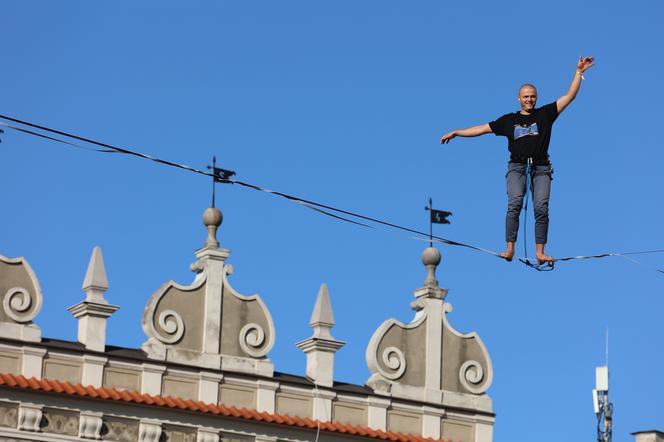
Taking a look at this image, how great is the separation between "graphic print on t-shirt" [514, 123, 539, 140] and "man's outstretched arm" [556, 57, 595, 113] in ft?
1.25

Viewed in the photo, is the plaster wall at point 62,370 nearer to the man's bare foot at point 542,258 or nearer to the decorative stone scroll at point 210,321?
the decorative stone scroll at point 210,321

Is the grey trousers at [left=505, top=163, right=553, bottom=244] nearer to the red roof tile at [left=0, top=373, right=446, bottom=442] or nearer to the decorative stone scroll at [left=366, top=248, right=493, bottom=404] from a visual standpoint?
the red roof tile at [left=0, top=373, right=446, bottom=442]

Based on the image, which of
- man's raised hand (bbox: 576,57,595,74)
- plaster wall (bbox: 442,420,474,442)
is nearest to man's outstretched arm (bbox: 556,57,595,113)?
man's raised hand (bbox: 576,57,595,74)

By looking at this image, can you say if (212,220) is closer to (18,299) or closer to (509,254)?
(18,299)

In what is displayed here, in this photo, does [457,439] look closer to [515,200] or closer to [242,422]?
[242,422]

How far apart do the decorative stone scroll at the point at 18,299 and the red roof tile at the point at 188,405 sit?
2.53 ft

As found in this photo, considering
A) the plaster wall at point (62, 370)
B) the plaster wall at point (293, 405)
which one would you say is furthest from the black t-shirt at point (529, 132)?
the plaster wall at point (293, 405)

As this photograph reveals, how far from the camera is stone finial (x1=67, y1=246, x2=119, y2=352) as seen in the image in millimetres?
34938

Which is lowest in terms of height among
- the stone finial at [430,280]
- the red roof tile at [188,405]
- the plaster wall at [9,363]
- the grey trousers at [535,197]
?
the red roof tile at [188,405]

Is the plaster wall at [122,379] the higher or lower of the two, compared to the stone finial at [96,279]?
lower

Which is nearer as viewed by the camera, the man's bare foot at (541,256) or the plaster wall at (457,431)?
the man's bare foot at (541,256)

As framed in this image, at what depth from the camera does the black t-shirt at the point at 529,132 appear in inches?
1006

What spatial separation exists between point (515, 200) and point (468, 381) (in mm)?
13599

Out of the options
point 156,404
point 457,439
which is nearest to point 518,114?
point 156,404
